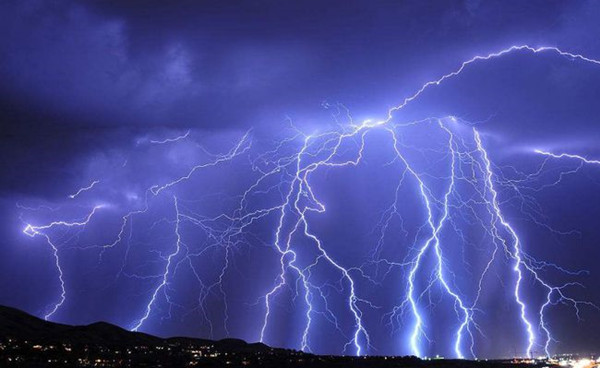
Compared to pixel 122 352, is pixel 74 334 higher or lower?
higher

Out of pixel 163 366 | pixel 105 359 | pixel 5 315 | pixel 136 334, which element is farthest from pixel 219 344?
pixel 163 366

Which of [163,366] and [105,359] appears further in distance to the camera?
[105,359]

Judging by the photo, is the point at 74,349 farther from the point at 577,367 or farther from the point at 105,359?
the point at 577,367

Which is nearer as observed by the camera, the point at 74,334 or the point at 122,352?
the point at 122,352

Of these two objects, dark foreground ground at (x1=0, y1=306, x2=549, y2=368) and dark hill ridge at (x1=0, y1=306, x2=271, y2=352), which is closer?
dark foreground ground at (x1=0, y1=306, x2=549, y2=368)

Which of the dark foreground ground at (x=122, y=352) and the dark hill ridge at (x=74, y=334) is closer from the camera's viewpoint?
the dark foreground ground at (x=122, y=352)
